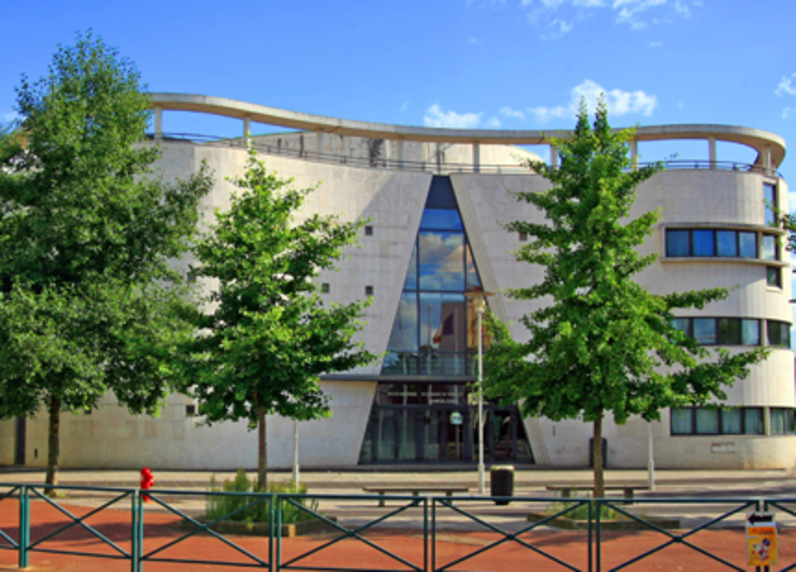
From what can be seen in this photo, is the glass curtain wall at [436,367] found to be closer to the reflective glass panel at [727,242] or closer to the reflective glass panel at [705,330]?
the reflective glass panel at [705,330]

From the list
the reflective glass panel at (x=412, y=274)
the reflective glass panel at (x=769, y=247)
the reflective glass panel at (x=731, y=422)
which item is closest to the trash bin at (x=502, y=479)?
the reflective glass panel at (x=412, y=274)

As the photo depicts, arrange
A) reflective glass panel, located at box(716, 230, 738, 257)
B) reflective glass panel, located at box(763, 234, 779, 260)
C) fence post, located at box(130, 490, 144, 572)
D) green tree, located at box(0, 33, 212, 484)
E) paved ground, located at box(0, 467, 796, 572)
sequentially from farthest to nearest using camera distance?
reflective glass panel, located at box(763, 234, 779, 260) < reflective glass panel, located at box(716, 230, 738, 257) < green tree, located at box(0, 33, 212, 484) < paved ground, located at box(0, 467, 796, 572) < fence post, located at box(130, 490, 144, 572)

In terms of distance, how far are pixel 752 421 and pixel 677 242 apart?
7786mm

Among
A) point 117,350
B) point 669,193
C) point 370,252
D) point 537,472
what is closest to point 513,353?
point 117,350

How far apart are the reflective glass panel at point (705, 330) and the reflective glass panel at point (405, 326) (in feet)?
36.7

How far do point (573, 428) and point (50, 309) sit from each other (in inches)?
812

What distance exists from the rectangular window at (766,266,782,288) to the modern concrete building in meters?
0.08

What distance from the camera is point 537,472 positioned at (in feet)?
99.5

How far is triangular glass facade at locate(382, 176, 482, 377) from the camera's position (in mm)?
33250

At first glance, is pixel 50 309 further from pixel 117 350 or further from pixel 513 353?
pixel 513 353

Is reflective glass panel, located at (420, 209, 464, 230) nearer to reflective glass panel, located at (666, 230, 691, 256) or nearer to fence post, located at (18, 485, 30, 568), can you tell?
reflective glass panel, located at (666, 230, 691, 256)

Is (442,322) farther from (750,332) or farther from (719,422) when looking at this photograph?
(750,332)

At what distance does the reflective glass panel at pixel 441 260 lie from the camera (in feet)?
111

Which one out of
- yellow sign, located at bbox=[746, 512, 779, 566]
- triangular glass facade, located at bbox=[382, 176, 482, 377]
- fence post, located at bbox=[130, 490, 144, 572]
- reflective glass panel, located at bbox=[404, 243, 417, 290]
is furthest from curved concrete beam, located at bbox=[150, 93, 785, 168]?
yellow sign, located at bbox=[746, 512, 779, 566]
